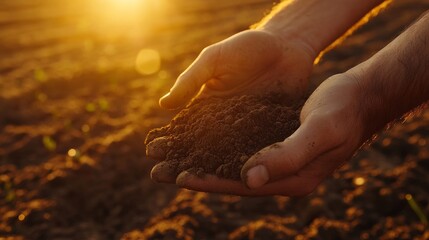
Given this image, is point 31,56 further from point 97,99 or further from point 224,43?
point 224,43

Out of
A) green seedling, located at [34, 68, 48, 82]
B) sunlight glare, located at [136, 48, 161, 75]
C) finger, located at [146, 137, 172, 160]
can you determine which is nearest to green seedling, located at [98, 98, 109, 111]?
sunlight glare, located at [136, 48, 161, 75]

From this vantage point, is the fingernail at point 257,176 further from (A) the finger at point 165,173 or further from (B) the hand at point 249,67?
(B) the hand at point 249,67

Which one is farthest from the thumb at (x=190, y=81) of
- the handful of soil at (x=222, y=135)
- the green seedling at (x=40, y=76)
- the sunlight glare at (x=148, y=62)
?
the green seedling at (x=40, y=76)

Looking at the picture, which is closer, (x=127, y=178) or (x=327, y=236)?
(x=327, y=236)

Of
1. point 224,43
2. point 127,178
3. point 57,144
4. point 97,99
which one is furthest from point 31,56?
point 224,43

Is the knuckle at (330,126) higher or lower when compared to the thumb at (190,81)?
lower

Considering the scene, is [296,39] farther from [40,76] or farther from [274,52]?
[40,76]
